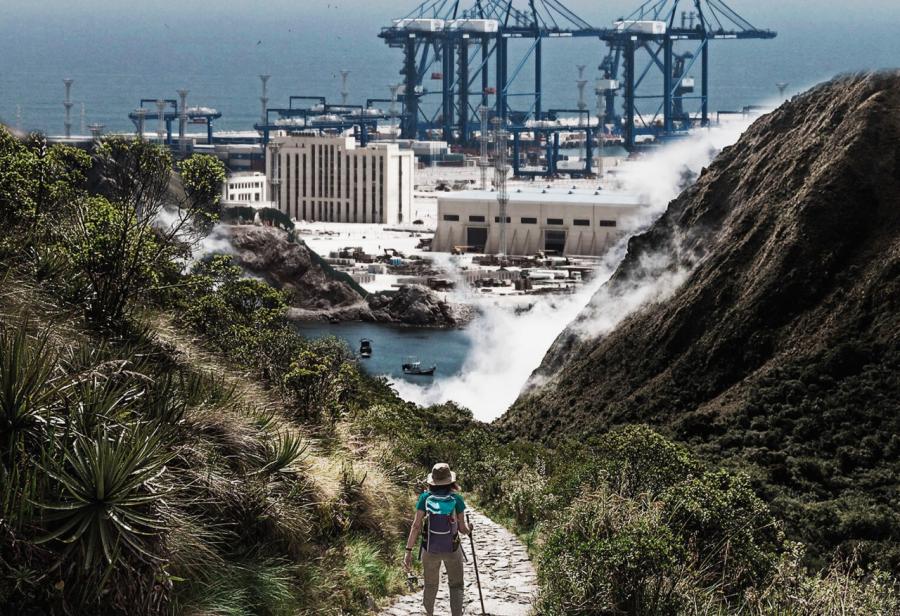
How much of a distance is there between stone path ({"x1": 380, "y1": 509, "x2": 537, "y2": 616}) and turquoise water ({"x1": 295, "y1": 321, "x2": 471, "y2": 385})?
30.4m

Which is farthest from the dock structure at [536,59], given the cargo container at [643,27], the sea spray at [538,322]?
the sea spray at [538,322]

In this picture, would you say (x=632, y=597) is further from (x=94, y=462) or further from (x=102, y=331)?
(x=102, y=331)

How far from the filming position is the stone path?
6.12 m

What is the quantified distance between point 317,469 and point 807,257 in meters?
10.0

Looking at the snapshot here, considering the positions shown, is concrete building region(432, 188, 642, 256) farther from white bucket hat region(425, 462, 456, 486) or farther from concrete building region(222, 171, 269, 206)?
white bucket hat region(425, 462, 456, 486)

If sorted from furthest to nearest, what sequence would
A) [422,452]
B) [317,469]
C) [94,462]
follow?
1. [422,452]
2. [317,469]
3. [94,462]

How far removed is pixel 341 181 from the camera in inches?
3113

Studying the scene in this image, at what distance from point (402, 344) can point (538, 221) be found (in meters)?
20.4

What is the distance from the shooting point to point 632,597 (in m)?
5.58

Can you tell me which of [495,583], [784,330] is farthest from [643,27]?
[495,583]

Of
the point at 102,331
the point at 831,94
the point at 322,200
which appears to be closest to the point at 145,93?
the point at 322,200

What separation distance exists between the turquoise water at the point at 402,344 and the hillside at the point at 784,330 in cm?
1907

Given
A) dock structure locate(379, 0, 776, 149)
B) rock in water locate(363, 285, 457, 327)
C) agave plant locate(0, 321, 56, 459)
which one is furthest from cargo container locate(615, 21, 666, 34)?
agave plant locate(0, 321, 56, 459)

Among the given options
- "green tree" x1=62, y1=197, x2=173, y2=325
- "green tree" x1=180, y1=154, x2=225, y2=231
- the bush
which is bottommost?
the bush
